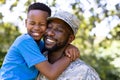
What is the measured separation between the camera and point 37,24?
4500 mm

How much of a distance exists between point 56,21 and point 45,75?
0.49 meters

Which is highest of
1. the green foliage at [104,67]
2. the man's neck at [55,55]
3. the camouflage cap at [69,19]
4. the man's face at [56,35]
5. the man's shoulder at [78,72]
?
the camouflage cap at [69,19]

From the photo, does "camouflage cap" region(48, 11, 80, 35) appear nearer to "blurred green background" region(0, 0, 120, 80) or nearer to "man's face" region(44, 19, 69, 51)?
"man's face" region(44, 19, 69, 51)

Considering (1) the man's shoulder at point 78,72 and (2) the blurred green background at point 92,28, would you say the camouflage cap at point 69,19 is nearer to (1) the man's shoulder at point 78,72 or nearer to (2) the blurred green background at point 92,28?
(1) the man's shoulder at point 78,72

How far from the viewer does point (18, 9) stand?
6598 mm

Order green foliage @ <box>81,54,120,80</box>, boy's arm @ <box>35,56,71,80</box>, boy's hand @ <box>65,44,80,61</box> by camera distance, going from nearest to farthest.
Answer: boy's arm @ <box>35,56,71,80</box> → boy's hand @ <box>65,44,80,61</box> → green foliage @ <box>81,54,120,80</box>

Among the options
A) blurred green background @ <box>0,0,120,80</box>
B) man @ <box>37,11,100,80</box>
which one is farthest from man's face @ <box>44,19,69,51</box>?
blurred green background @ <box>0,0,120,80</box>

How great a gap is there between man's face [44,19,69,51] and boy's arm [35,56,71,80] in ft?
0.47

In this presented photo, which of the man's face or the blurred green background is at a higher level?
the man's face

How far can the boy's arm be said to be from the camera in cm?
430

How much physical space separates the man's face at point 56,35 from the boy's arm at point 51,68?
144 millimetres

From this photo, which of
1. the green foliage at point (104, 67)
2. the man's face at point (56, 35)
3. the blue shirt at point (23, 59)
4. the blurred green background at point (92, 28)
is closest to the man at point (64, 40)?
the man's face at point (56, 35)

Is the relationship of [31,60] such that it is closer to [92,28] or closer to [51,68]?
[51,68]

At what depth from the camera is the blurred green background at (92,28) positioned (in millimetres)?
6461
